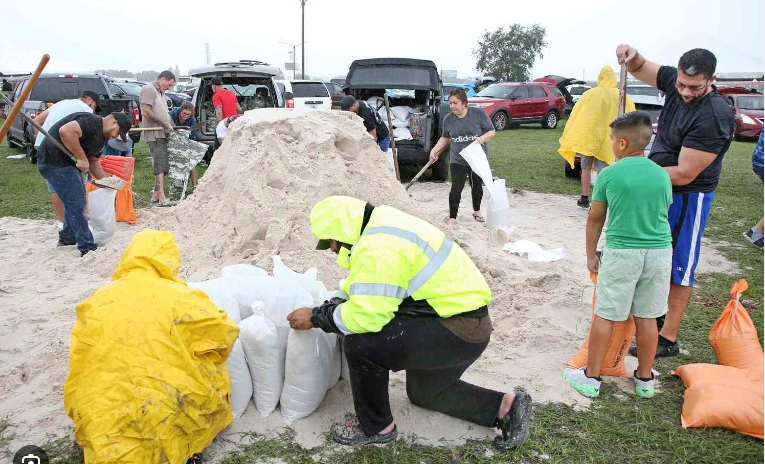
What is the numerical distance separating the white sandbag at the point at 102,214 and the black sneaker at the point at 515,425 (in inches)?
182

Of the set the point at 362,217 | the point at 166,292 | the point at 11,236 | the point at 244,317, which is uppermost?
the point at 362,217

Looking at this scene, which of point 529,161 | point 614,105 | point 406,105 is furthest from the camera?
point 529,161

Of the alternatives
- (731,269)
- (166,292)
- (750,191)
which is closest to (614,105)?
(731,269)

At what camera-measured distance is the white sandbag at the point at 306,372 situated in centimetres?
288

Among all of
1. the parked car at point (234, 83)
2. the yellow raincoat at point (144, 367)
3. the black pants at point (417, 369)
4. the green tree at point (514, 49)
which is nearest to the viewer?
the yellow raincoat at point (144, 367)

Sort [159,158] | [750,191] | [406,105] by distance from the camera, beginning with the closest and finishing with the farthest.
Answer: [159,158]
[750,191]
[406,105]

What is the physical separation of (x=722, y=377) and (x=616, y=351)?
0.54 metres

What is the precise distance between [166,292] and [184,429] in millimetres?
563

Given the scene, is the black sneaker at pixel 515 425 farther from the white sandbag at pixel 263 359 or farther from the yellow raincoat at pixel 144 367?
the yellow raincoat at pixel 144 367

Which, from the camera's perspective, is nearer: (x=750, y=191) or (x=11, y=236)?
(x=11, y=236)

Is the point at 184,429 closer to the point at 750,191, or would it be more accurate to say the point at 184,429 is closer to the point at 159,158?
the point at 159,158

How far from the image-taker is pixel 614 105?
7.20m

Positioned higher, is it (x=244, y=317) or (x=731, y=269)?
(x=244, y=317)
